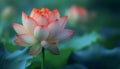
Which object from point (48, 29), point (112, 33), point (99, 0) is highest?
point (99, 0)

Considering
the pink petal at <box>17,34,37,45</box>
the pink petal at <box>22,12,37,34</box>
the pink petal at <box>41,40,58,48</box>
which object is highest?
the pink petal at <box>22,12,37,34</box>

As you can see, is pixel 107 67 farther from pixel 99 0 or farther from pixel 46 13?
pixel 46 13

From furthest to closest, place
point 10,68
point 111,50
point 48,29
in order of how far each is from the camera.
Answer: point 111,50 < point 10,68 < point 48,29

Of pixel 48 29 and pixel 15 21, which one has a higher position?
pixel 15 21

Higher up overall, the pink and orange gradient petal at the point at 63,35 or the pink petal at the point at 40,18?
the pink petal at the point at 40,18

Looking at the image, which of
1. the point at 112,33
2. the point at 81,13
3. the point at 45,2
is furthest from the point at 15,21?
the point at 112,33

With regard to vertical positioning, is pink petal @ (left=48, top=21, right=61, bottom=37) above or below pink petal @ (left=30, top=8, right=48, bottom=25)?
below

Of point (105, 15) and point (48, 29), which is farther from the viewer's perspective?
point (105, 15)

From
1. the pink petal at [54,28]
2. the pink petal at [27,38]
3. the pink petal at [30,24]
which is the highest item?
the pink petal at [30,24]
